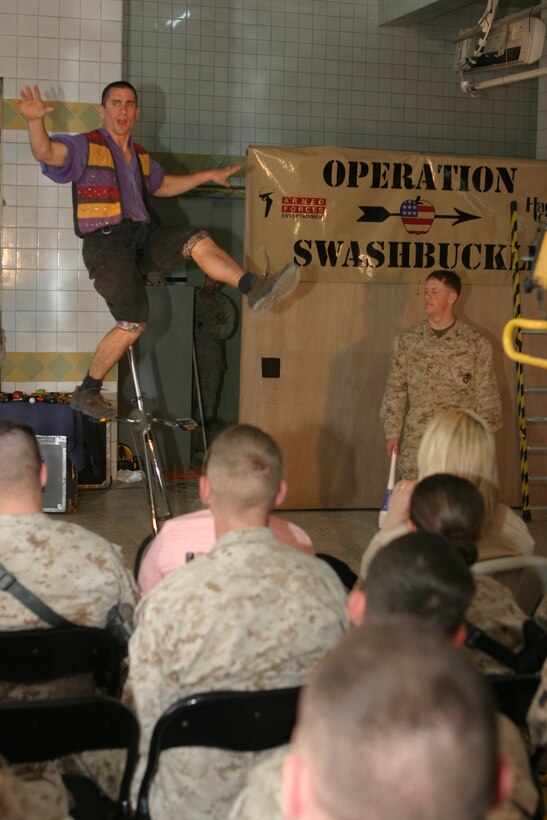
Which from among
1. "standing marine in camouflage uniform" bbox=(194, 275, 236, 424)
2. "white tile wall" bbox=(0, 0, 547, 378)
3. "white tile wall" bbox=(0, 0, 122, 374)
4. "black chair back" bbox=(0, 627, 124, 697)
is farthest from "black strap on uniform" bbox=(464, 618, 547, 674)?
"white tile wall" bbox=(0, 0, 547, 378)

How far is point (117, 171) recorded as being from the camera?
4551 millimetres

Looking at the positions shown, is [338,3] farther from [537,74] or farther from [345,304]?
[345,304]

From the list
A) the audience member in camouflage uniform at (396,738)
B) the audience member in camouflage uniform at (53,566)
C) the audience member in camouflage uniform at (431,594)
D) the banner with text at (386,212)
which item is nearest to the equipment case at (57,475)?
the banner with text at (386,212)

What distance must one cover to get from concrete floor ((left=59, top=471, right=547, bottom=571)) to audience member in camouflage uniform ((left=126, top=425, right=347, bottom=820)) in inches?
126

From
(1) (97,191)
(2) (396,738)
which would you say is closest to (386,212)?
(1) (97,191)

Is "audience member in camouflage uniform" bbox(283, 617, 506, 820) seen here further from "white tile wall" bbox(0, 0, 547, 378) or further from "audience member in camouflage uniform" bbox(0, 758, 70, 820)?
"white tile wall" bbox(0, 0, 547, 378)

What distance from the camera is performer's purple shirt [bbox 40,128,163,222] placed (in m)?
4.42

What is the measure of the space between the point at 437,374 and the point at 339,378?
1.37 m

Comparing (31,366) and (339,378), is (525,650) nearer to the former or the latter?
(339,378)

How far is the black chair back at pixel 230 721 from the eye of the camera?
6.06 ft

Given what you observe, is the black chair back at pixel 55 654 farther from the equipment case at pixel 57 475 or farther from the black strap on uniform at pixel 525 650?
the equipment case at pixel 57 475

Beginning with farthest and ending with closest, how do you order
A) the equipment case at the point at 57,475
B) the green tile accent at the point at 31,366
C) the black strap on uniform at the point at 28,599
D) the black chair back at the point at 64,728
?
the green tile accent at the point at 31,366, the equipment case at the point at 57,475, the black strap on uniform at the point at 28,599, the black chair back at the point at 64,728

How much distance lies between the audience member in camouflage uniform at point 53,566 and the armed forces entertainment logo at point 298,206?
4.13 metres

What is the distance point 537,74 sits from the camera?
645 cm
